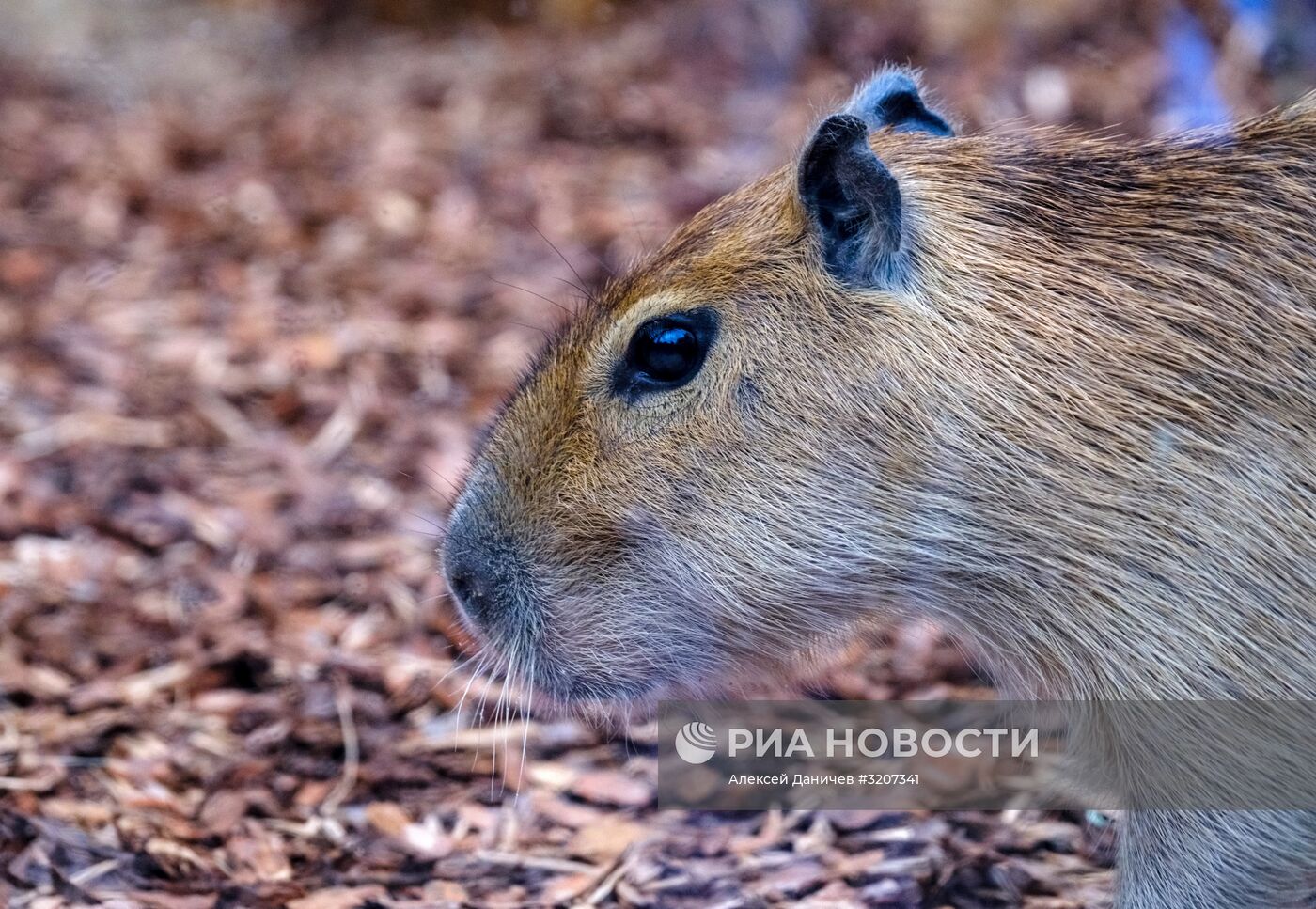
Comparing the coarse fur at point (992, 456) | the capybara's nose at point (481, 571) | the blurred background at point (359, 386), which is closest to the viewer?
the coarse fur at point (992, 456)

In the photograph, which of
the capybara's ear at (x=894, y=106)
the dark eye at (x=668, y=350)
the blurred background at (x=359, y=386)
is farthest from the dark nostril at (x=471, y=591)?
the capybara's ear at (x=894, y=106)

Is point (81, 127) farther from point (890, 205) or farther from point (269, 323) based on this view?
point (890, 205)

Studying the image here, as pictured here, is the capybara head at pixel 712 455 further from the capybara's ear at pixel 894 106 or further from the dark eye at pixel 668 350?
the capybara's ear at pixel 894 106

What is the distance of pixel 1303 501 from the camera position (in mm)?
3000

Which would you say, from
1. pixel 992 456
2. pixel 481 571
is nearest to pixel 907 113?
pixel 992 456

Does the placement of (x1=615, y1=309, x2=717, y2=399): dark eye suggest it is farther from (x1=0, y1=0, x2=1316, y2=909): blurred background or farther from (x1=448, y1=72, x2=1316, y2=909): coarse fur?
(x1=0, y1=0, x2=1316, y2=909): blurred background

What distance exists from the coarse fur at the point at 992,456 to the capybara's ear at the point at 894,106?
10.7 inches

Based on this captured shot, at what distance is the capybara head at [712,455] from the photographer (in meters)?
3.26

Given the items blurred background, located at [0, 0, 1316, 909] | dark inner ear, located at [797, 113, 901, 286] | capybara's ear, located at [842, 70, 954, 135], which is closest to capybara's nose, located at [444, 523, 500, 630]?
blurred background, located at [0, 0, 1316, 909]

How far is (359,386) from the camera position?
6863 millimetres

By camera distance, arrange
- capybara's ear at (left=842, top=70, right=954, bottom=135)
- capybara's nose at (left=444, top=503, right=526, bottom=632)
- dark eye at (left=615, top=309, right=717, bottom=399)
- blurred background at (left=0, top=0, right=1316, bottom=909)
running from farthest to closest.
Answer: blurred background at (left=0, top=0, right=1316, bottom=909), capybara's ear at (left=842, top=70, right=954, bottom=135), capybara's nose at (left=444, top=503, right=526, bottom=632), dark eye at (left=615, top=309, right=717, bottom=399)

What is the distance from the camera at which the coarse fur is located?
3.03 m

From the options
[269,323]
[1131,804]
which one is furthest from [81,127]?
[1131,804]

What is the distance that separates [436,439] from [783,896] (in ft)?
10.5
